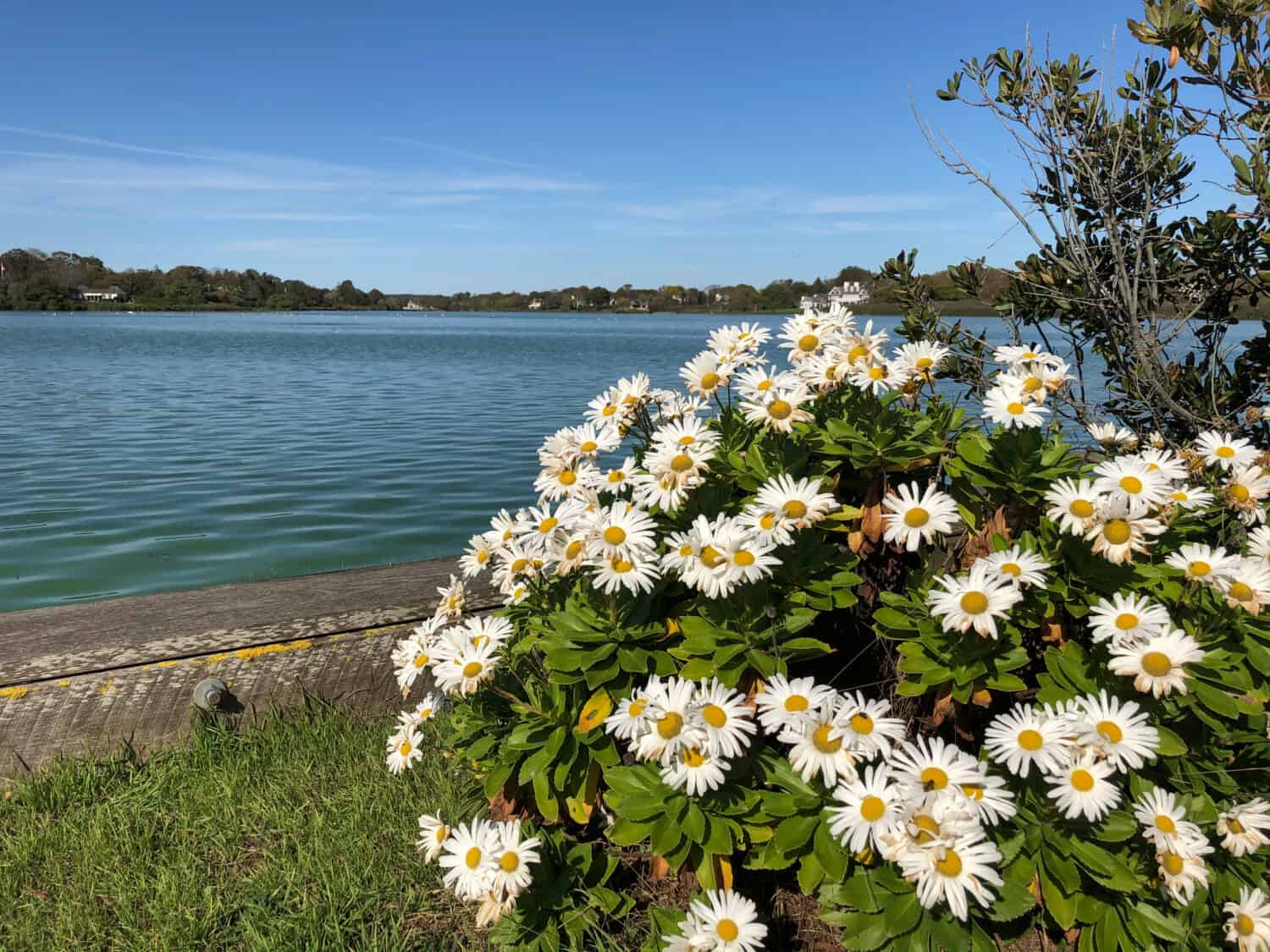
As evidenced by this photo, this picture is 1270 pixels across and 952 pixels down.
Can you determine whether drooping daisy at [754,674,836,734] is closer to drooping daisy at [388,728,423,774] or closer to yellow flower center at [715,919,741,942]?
yellow flower center at [715,919,741,942]

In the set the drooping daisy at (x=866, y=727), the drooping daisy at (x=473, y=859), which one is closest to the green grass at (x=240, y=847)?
the drooping daisy at (x=473, y=859)

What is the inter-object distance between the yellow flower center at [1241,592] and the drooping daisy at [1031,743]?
0.56 meters

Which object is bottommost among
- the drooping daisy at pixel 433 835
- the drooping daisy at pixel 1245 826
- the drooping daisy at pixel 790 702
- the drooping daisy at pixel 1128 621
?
the drooping daisy at pixel 433 835

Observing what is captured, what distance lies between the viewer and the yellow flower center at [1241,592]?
1.83 m

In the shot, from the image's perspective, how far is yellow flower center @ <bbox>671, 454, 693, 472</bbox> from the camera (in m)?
2.12

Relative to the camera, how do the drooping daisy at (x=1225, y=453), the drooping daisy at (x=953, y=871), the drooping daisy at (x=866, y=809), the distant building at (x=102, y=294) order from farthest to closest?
the distant building at (x=102, y=294), the drooping daisy at (x=1225, y=453), the drooping daisy at (x=866, y=809), the drooping daisy at (x=953, y=871)

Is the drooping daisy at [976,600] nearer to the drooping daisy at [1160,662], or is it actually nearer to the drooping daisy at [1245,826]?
the drooping daisy at [1160,662]

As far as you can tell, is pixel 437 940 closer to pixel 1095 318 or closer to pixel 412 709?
pixel 412 709

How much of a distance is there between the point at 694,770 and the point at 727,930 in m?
0.34

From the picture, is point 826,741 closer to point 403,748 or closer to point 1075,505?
point 1075,505

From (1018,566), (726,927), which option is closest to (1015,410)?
(1018,566)

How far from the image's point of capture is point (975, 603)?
1.78 metres

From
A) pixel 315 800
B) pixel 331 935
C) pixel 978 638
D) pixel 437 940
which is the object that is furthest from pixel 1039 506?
pixel 315 800

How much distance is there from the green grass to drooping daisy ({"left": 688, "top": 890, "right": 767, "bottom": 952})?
2.76 ft
